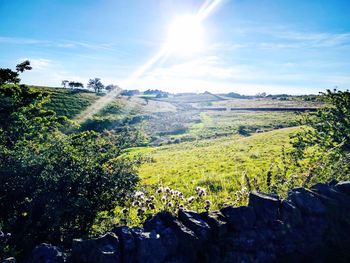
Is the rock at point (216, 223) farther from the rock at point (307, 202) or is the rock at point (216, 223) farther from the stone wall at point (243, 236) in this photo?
the rock at point (307, 202)

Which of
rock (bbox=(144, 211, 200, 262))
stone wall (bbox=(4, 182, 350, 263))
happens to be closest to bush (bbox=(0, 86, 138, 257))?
stone wall (bbox=(4, 182, 350, 263))

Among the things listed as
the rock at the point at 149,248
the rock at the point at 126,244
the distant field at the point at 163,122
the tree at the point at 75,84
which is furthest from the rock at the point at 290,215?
the tree at the point at 75,84

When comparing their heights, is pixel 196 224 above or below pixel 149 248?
above

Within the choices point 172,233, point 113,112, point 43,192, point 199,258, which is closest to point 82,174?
point 43,192

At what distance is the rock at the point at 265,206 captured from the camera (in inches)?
283

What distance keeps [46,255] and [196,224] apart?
3.37 meters

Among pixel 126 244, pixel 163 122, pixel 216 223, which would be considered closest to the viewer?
pixel 126 244

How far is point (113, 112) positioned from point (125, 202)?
329 ft

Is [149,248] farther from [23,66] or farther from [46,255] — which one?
[23,66]

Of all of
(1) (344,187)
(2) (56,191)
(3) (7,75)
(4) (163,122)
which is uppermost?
(3) (7,75)

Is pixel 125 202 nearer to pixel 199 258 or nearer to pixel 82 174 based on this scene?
pixel 82 174

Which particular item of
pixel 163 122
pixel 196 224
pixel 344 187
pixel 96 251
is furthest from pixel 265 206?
pixel 163 122

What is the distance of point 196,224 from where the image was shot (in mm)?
6652

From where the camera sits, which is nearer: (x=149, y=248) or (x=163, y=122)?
(x=149, y=248)
